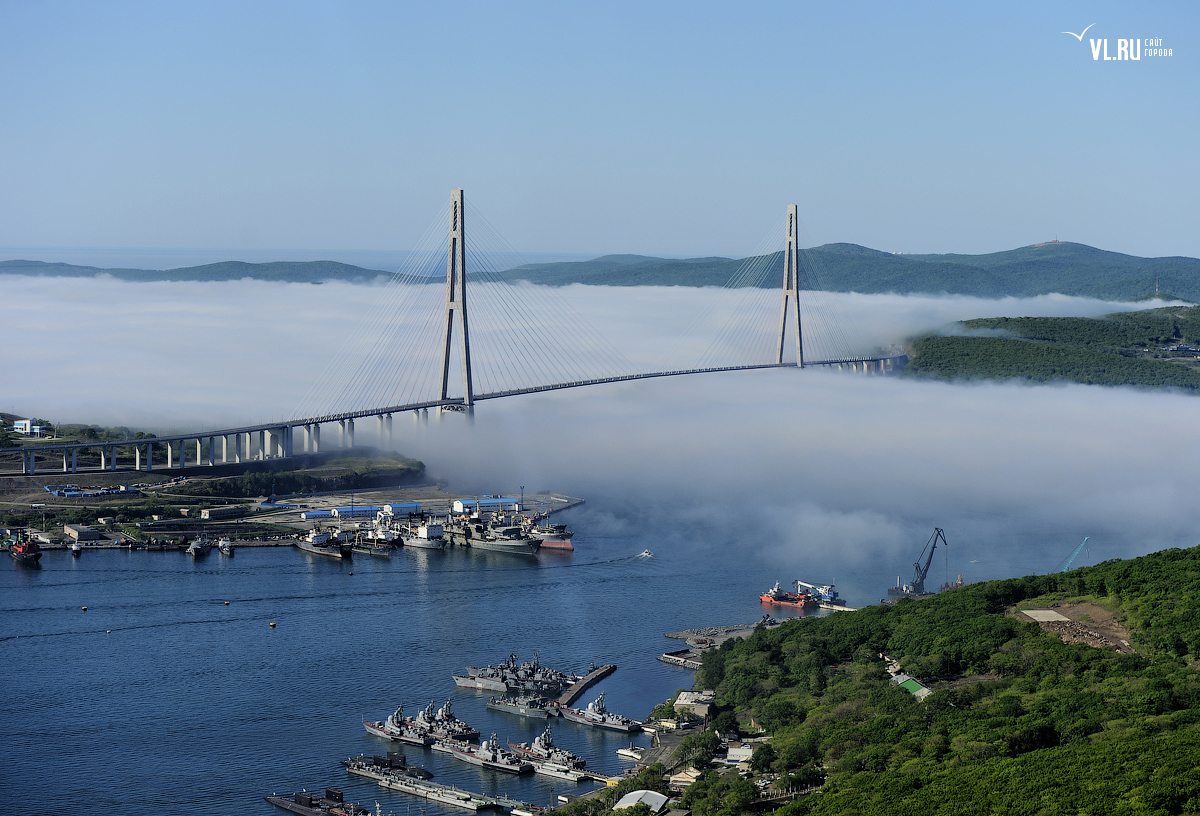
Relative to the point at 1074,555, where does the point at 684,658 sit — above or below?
below

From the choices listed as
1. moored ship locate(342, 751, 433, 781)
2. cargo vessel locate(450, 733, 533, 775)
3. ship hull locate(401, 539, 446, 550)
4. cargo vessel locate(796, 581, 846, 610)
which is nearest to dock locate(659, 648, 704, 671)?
cargo vessel locate(450, 733, 533, 775)

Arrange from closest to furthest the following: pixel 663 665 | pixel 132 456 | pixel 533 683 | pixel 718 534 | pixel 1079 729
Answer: pixel 1079 729 → pixel 533 683 → pixel 663 665 → pixel 718 534 → pixel 132 456

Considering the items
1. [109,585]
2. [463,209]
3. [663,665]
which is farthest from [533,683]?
[463,209]

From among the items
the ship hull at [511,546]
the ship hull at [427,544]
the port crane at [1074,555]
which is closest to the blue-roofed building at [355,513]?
the ship hull at [427,544]

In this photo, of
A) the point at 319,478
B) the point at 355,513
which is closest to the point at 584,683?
the point at 355,513

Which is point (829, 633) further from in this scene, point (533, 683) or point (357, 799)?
point (357, 799)

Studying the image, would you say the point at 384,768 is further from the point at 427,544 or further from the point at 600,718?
the point at 427,544

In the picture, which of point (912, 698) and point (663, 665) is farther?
point (663, 665)
